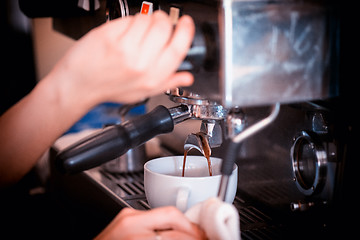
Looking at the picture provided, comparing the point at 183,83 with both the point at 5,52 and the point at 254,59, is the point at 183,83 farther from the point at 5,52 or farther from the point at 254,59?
the point at 5,52

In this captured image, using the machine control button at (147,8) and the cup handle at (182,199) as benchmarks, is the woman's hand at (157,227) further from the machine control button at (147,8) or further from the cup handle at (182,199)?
the machine control button at (147,8)

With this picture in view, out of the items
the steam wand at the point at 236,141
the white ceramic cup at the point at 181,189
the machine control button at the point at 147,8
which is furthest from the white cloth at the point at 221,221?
the machine control button at the point at 147,8

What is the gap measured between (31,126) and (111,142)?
108 mm

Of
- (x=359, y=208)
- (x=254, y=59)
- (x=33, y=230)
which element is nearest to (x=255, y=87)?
(x=254, y=59)

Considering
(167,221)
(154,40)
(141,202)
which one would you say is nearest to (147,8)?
(154,40)

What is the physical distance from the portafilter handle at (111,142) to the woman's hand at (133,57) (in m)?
0.14

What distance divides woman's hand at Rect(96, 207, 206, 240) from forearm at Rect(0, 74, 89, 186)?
0.48ft

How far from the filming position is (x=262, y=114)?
0.76 metres

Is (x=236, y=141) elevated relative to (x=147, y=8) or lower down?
lower down

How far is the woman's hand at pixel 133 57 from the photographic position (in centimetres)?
43

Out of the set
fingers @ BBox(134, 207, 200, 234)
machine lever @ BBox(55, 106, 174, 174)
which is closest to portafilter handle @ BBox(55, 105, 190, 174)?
machine lever @ BBox(55, 106, 174, 174)

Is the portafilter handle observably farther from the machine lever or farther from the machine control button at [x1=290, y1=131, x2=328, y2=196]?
the machine control button at [x1=290, y1=131, x2=328, y2=196]

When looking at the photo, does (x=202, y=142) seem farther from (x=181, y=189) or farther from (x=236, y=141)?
(x=236, y=141)

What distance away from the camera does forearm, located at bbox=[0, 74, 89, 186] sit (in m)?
0.52
